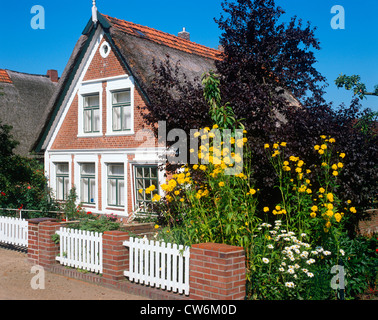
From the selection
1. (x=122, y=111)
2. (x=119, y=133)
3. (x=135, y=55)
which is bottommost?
(x=119, y=133)

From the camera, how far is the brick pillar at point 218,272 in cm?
604

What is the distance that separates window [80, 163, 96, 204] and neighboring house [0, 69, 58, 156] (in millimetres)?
7816

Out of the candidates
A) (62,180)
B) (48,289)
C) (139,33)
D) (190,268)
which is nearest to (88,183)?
(62,180)

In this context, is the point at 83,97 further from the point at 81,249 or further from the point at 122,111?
the point at 81,249

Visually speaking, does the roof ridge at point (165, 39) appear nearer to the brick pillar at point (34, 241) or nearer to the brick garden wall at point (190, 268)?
the brick pillar at point (34, 241)

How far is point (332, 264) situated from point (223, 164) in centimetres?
226

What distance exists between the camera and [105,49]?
1580 centimetres

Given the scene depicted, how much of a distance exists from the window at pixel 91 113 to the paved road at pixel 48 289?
7810mm

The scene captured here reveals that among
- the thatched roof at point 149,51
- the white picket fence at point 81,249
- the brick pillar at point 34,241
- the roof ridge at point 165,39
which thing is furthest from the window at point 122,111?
the white picket fence at point 81,249

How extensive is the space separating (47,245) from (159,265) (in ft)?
10.4

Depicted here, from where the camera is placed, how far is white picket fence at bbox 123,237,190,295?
22.4 ft

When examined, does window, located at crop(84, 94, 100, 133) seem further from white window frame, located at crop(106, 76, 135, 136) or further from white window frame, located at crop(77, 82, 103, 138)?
white window frame, located at crop(106, 76, 135, 136)

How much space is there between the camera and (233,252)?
6.04m
